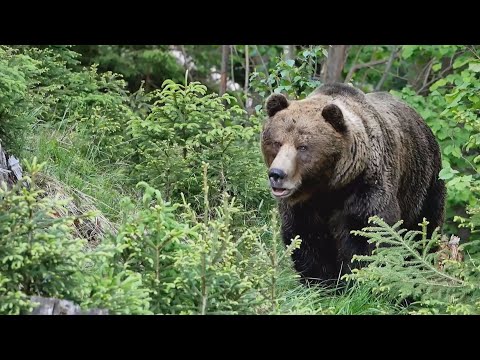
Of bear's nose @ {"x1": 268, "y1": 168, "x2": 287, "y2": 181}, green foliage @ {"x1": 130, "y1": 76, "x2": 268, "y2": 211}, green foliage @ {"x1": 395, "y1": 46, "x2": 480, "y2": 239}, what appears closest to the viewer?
bear's nose @ {"x1": 268, "y1": 168, "x2": 287, "y2": 181}

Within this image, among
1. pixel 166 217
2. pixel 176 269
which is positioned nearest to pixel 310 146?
pixel 166 217

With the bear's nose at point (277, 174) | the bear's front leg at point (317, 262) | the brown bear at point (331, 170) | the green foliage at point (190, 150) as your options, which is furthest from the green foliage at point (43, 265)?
the green foliage at point (190, 150)

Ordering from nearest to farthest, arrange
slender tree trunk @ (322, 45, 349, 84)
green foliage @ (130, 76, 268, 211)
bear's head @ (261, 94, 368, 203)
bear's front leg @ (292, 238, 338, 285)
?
1. bear's head @ (261, 94, 368, 203)
2. bear's front leg @ (292, 238, 338, 285)
3. green foliage @ (130, 76, 268, 211)
4. slender tree trunk @ (322, 45, 349, 84)

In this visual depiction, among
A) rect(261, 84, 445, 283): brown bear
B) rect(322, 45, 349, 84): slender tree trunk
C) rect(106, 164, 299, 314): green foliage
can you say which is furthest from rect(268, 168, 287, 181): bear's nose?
rect(322, 45, 349, 84): slender tree trunk

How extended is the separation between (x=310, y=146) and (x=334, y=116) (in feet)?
1.11

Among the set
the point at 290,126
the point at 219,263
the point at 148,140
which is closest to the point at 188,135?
the point at 148,140

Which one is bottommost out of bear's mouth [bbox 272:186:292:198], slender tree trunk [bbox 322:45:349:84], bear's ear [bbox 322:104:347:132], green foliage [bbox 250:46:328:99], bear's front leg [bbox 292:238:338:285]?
bear's front leg [bbox 292:238:338:285]

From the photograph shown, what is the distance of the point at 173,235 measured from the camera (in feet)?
16.1

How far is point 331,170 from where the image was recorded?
696cm

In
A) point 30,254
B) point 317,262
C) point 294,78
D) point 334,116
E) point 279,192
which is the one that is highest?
point 334,116

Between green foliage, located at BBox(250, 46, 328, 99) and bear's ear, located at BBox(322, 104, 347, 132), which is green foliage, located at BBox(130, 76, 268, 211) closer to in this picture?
green foliage, located at BBox(250, 46, 328, 99)

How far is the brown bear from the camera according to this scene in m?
6.79

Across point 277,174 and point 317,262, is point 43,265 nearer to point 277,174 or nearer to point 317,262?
point 277,174

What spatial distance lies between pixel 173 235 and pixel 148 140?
392 centimetres
